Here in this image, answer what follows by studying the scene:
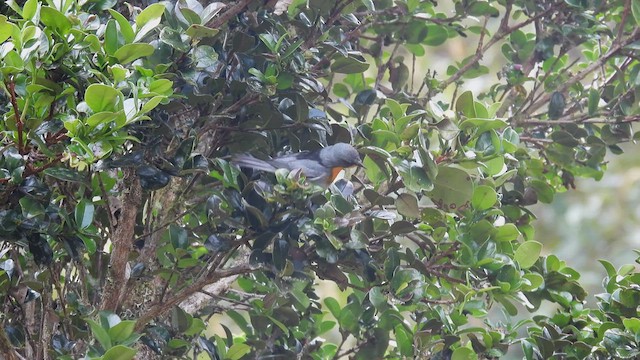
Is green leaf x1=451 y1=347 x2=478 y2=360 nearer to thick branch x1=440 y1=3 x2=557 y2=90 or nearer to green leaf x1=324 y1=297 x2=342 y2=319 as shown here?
green leaf x1=324 y1=297 x2=342 y2=319

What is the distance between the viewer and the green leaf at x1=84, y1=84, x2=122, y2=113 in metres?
1.53

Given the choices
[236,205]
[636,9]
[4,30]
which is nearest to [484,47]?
[636,9]

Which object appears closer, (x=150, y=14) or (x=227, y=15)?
(x=150, y=14)

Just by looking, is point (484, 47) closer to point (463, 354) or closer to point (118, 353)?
point (463, 354)

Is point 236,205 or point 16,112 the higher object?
point 16,112

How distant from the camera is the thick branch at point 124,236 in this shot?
74.3 inches

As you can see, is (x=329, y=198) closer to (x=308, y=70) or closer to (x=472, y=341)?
(x=308, y=70)

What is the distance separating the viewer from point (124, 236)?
191cm

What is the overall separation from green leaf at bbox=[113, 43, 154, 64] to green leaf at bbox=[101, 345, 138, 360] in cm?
60

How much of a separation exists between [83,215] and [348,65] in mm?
873

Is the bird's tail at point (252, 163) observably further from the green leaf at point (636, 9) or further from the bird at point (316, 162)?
the green leaf at point (636, 9)

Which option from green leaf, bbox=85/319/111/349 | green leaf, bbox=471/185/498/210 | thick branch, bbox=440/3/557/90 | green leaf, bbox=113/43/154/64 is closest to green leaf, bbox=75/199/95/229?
green leaf, bbox=85/319/111/349

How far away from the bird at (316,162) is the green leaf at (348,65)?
0.24 meters

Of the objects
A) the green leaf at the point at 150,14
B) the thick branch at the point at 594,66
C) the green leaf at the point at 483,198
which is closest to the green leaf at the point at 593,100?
the thick branch at the point at 594,66
